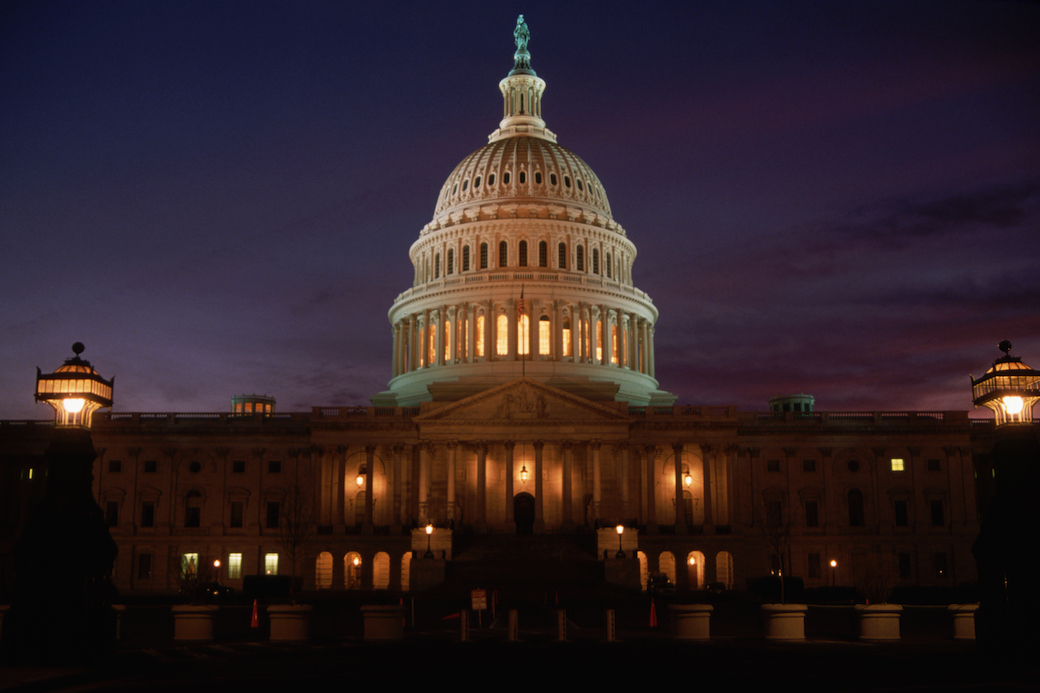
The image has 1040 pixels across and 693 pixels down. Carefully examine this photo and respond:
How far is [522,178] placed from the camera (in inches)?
4500

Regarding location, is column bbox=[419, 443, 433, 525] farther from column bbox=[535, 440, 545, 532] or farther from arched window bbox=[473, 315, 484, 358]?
arched window bbox=[473, 315, 484, 358]

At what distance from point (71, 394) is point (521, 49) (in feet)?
359

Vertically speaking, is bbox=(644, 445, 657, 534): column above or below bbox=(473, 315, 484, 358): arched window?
below

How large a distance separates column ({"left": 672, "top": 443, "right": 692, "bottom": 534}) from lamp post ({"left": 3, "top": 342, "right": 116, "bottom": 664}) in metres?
65.5

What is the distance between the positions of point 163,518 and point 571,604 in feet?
142

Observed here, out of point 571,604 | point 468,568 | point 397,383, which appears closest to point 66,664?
point 571,604

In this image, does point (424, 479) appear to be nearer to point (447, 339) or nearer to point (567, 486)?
point (567, 486)

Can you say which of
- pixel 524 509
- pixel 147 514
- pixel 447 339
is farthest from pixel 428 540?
pixel 447 339

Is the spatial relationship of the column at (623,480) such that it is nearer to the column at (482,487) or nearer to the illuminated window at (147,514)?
the column at (482,487)

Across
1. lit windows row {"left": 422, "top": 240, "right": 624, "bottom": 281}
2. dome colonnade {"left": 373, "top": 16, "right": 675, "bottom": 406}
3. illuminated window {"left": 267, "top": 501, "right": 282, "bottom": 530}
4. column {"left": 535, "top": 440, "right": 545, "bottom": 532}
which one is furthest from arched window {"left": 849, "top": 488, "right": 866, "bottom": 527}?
illuminated window {"left": 267, "top": 501, "right": 282, "bottom": 530}

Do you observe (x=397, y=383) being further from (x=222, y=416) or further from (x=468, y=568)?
(x=468, y=568)

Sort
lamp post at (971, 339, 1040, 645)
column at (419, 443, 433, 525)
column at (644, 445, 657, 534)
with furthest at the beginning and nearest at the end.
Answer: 1. column at (644, 445, 657, 534)
2. column at (419, 443, 433, 525)
3. lamp post at (971, 339, 1040, 645)

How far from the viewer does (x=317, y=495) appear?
89250 millimetres

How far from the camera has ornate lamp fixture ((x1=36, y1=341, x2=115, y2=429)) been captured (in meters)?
26.5
